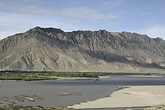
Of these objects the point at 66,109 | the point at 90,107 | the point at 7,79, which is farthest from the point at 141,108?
the point at 7,79

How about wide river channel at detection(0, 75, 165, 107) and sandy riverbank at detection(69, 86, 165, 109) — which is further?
wide river channel at detection(0, 75, 165, 107)

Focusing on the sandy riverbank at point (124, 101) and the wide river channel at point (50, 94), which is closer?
the sandy riverbank at point (124, 101)

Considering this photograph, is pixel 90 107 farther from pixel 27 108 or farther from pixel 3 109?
pixel 3 109

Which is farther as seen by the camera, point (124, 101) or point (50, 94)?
point (50, 94)

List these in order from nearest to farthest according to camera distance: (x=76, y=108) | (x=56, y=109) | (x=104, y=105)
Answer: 1. (x=56, y=109)
2. (x=76, y=108)
3. (x=104, y=105)

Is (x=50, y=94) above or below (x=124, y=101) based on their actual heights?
above

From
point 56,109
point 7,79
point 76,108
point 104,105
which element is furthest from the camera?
point 7,79

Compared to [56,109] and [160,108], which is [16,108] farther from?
[160,108]

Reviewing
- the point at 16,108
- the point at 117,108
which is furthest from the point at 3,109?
the point at 117,108

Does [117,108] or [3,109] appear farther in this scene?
[117,108]
